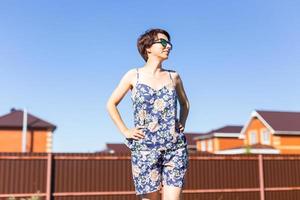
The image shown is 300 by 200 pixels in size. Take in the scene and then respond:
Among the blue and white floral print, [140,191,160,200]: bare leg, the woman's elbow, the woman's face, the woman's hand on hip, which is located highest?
the woman's face

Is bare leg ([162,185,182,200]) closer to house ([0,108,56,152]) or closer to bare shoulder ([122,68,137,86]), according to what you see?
bare shoulder ([122,68,137,86])

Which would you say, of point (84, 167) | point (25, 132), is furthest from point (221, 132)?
point (84, 167)

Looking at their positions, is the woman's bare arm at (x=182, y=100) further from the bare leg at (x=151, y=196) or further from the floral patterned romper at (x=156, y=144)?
the bare leg at (x=151, y=196)

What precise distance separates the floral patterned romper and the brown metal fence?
26.7 ft

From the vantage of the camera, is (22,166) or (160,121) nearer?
(160,121)

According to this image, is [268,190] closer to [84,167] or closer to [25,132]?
[84,167]

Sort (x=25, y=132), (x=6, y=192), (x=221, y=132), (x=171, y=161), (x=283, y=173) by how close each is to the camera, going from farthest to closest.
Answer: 1. (x=221, y=132)
2. (x=25, y=132)
3. (x=283, y=173)
4. (x=6, y=192)
5. (x=171, y=161)

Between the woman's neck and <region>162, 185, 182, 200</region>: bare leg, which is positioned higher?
the woman's neck

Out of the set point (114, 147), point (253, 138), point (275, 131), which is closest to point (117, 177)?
point (275, 131)

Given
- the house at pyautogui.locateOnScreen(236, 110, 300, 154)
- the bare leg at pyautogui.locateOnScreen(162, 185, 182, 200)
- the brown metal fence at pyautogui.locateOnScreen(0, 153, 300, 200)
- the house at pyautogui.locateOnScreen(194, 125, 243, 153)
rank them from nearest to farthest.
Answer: the bare leg at pyautogui.locateOnScreen(162, 185, 182, 200)
the brown metal fence at pyautogui.locateOnScreen(0, 153, 300, 200)
the house at pyautogui.locateOnScreen(236, 110, 300, 154)
the house at pyautogui.locateOnScreen(194, 125, 243, 153)

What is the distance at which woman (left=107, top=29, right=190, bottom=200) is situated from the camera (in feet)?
7.02

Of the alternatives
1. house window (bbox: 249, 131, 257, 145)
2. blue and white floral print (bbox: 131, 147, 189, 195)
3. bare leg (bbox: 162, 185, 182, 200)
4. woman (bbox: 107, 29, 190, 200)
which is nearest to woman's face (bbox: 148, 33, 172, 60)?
woman (bbox: 107, 29, 190, 200)

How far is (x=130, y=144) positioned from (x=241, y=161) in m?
9.87

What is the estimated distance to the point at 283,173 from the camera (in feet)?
39.8
